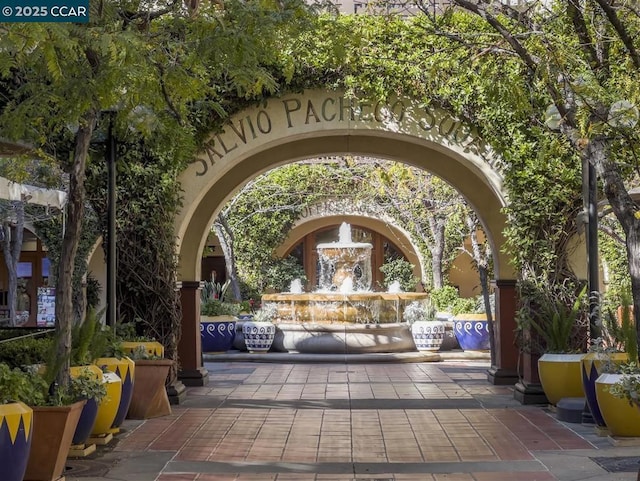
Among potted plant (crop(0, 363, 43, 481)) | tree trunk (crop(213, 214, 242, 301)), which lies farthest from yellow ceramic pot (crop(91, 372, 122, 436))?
tree trunk (crop(213, 214, 242, 301))

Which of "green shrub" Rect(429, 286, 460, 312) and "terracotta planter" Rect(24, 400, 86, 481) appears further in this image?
"green shrub" Rect(429, 286, 460, 312)

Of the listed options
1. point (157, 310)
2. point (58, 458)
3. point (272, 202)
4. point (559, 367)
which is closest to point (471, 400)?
point (559, 367)

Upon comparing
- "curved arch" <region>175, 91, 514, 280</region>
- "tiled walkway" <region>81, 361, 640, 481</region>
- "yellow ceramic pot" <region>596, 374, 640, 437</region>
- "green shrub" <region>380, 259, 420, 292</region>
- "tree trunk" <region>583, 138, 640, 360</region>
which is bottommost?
"tiled walkway" <region>81, 361, 640, 481</region>

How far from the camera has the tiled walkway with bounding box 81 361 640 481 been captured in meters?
7.61

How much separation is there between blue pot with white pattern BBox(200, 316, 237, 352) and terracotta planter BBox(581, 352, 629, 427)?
455 inches

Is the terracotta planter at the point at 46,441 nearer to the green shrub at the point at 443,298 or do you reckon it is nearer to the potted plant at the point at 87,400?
the potted plant at the point at 87,400

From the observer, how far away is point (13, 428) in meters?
5.95

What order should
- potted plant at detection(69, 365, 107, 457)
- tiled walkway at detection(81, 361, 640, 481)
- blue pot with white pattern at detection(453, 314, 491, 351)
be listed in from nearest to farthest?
tiled walkway at detection(81, 361, 640, 481)
potted plant at detection(69, 365, 107, 457)
blue pot with white pattern at detection(453, 314, 491, 351)

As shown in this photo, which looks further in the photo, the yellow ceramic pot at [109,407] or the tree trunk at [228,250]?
the tree trunk at [228,250]

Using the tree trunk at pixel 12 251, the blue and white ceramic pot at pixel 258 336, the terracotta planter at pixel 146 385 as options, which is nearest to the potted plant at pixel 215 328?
the blue and white ceramic pot at pixel 258 336

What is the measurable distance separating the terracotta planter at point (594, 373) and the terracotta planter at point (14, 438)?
207 inches

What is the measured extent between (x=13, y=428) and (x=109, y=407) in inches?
110

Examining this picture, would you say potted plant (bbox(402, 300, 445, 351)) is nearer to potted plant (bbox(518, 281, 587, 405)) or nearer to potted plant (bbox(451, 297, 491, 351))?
potted plant (bbox(451, 297, 491, 351))

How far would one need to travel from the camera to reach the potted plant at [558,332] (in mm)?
10477
